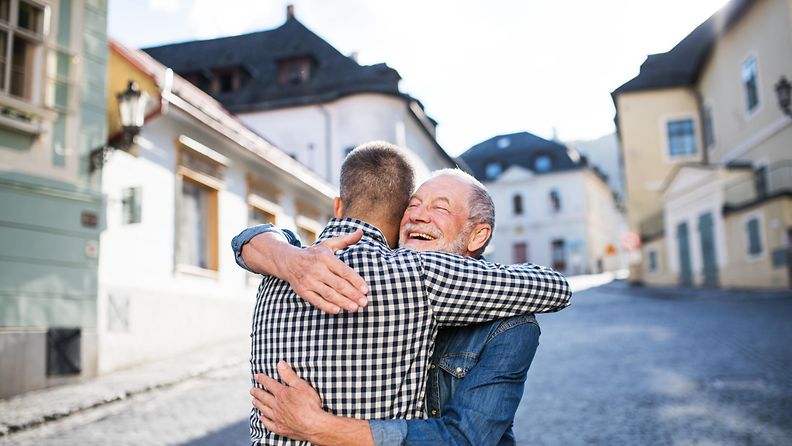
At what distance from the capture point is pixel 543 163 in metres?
53.2

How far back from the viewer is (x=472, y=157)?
186 ft

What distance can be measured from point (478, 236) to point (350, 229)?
1.72ft

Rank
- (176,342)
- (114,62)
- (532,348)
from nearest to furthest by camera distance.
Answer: (532,348) < (114,62) < (176,342)

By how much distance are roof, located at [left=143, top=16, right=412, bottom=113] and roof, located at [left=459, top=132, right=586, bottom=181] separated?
23.9 m

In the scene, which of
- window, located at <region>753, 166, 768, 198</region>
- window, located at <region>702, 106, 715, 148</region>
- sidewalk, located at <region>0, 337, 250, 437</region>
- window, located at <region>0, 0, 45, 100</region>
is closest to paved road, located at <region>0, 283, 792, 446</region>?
sidewalk, located at <region>0, 337, 250, 437</region>

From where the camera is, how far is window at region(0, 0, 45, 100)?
905cm

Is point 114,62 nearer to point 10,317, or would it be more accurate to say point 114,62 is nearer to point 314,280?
point 10,317

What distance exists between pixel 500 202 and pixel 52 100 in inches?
1820

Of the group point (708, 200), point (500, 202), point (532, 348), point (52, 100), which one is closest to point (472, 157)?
point (500, 202)

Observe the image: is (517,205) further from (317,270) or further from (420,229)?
(317,270)

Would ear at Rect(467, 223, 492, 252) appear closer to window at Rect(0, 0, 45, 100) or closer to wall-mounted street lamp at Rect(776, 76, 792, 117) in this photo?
window at Rect(0, 0, 45, 100)

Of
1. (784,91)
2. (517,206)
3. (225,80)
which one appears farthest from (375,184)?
(517,206)

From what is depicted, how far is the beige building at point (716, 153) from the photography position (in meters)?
20.2

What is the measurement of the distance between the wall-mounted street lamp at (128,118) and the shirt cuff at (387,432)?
8828mm
